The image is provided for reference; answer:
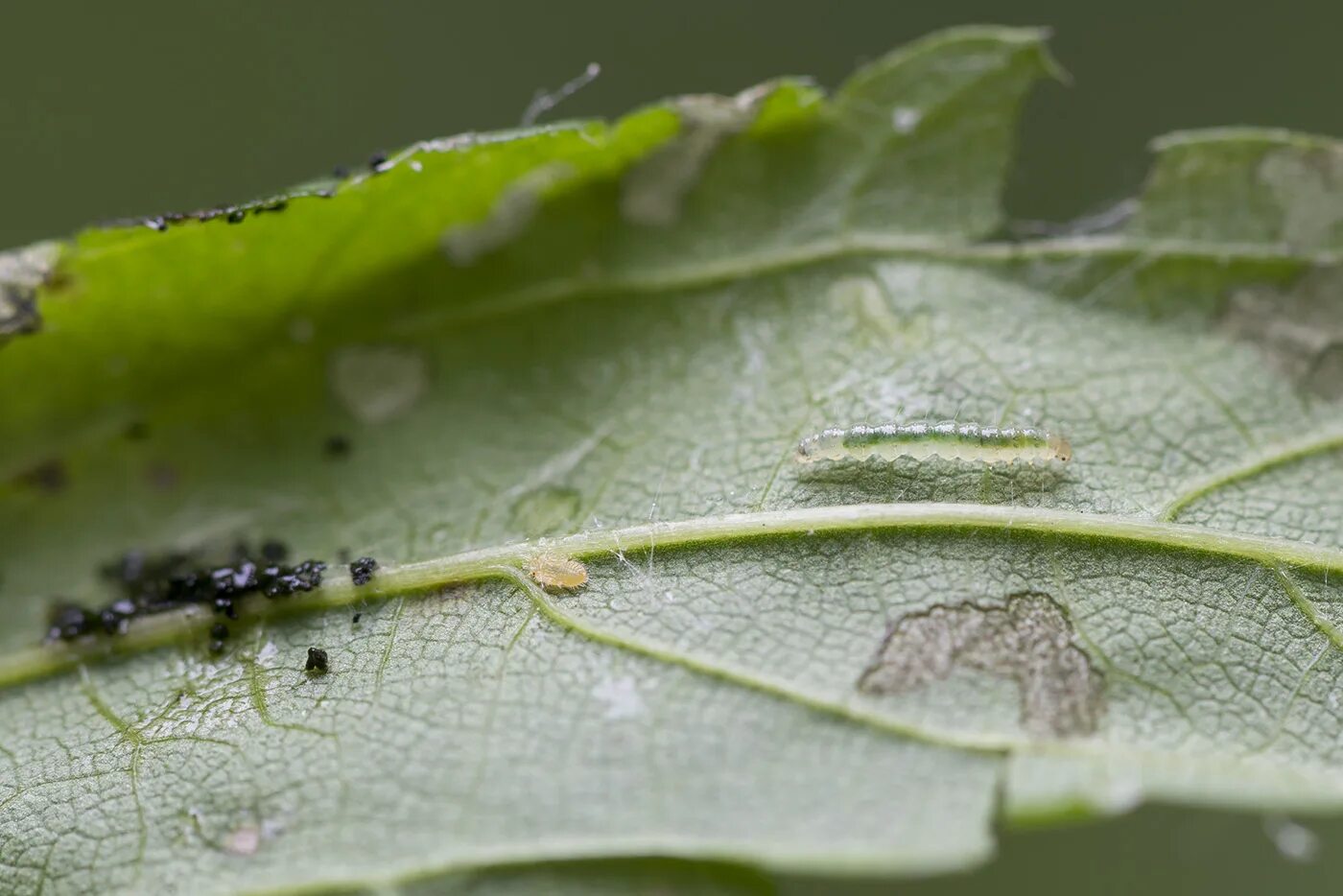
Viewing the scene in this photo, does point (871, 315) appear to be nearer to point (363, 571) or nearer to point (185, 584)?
point (363, 571)

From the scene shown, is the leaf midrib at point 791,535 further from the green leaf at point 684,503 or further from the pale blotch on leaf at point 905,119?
the pale blotch on leaf at point 905,119

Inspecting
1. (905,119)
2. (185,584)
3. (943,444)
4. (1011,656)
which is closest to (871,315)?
(943,444)

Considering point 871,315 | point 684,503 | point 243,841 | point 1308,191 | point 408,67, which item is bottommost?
point 243,841

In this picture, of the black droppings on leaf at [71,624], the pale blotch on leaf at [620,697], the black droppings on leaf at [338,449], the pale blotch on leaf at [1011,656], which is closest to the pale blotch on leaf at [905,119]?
the pale blotch on leaf at [1011,656]

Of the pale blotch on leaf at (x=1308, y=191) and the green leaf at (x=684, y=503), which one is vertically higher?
the pale blotch on leaf at (x=1308, y=191)

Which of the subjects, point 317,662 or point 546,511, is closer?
point 317,662

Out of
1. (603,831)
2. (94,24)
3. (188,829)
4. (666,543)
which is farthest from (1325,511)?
(94,24)

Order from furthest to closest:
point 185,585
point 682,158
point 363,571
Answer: point 682,158, point 185,585, point 363,571
